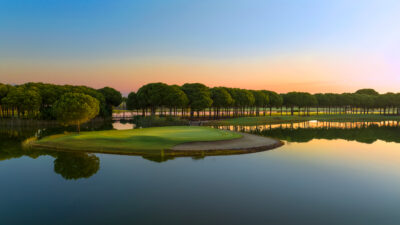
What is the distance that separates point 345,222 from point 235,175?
38.9 feet

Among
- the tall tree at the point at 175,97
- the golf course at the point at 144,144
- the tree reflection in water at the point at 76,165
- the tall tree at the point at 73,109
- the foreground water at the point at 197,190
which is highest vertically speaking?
the tall tree at the point at 175,97

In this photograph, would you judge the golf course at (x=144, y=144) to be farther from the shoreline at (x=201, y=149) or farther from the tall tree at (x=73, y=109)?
the tall tree at (x=73, y=109)

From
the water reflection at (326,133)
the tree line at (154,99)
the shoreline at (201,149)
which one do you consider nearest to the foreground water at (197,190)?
the shoreline at (201,149)

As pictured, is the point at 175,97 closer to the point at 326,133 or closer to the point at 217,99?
the point at 217,99

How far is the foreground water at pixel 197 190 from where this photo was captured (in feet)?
55.4

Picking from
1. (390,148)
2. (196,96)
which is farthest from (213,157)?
(196,96)

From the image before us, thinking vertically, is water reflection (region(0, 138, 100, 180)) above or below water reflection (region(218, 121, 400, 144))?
above

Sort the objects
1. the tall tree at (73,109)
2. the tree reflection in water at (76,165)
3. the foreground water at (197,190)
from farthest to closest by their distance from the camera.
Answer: the tall tree at (73,109) < the tree reflection in water at (76,165) < the foreground water at (197,190)

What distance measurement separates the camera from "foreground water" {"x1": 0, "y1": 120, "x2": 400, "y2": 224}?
1688 centimetres

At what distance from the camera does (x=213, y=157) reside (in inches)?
1409

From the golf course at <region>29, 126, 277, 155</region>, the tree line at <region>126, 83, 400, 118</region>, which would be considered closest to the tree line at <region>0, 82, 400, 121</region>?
the tree line at <region>126, 83, 400, 118</region>

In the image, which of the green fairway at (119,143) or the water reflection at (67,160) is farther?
the green fairway at (119,143)

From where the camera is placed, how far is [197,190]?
2191 cm

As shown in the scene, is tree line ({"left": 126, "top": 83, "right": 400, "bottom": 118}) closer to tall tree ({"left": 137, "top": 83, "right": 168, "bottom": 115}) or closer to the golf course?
tall tree ({"left": 137, "top": 83, "right": 168, "bottom": 115})
